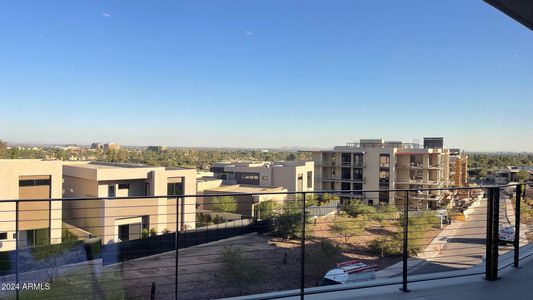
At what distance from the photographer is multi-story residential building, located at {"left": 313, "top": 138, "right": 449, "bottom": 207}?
Answer: 21.0m

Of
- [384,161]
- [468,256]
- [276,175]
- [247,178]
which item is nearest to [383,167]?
[384,161]

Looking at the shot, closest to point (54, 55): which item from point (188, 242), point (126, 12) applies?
point (126, 12)

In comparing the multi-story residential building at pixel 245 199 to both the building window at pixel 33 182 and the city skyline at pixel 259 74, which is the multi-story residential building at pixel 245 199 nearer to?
the city skyline at pixel 259 74

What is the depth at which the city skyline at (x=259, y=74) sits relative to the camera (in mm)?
10047

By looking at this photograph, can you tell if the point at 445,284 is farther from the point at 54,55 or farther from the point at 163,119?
the point at 163,119

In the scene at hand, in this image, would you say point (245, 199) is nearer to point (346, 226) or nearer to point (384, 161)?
point (346, 226)

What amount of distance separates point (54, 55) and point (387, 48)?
14.5 m

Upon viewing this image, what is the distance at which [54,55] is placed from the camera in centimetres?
1592

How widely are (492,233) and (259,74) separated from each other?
17.6m

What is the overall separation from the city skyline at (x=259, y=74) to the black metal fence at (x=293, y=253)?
3.82m

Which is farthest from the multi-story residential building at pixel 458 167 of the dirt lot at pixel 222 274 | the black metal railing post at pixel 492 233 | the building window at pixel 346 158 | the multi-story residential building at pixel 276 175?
the black metal railing post at pixel 492 233

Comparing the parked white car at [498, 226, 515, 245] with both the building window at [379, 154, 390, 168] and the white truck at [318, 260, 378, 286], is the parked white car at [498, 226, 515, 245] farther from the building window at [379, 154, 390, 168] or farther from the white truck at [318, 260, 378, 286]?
the building window at [379, 154, 390, 168]

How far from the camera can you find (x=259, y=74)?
61.4 feet

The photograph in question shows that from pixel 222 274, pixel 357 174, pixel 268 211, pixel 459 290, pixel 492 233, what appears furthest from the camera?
pixel 357 174
